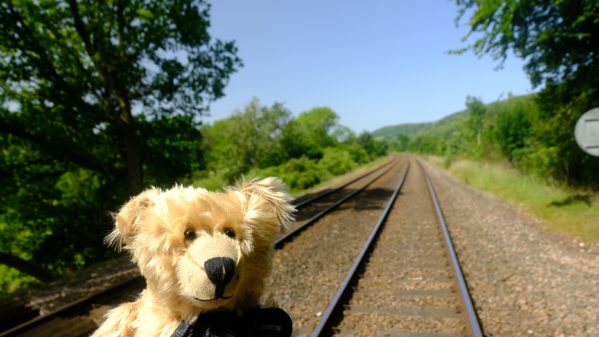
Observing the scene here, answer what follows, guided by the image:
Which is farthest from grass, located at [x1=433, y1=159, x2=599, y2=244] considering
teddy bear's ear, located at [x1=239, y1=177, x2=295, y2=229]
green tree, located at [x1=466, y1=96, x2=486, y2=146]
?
green tree, located at [x1=466, y1=96, x2=486, y2=146]

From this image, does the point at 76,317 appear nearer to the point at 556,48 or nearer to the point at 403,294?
the point at 403,294

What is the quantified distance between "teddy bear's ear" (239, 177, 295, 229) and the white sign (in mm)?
5860

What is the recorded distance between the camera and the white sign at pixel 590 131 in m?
5.61

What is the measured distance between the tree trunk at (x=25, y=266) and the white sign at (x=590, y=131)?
1243cm

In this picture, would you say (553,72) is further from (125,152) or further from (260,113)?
(260,113)

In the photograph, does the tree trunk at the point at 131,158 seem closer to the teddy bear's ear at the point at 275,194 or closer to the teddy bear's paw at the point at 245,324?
the teddy bear's ear at the point at 275,194

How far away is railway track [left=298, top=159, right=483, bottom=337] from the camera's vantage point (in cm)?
410

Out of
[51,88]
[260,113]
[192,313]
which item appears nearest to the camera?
[192,313]

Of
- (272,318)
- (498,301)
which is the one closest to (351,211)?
(498,301)

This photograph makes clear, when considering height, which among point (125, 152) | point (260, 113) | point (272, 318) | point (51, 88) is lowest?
point (272, 318)

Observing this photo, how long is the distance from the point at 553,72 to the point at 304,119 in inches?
2502

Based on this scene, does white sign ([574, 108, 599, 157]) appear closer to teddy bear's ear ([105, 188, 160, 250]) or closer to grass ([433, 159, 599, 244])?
grass ([433, 159, 599, 244])

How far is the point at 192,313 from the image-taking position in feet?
4.98

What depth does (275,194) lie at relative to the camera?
172 cm
